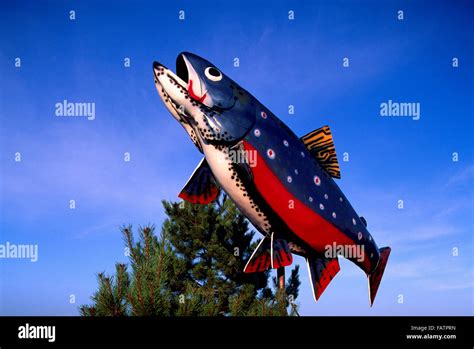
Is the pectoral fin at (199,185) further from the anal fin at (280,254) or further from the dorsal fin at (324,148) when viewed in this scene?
the dorsal fin at (324,148)

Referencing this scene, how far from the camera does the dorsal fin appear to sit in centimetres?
930

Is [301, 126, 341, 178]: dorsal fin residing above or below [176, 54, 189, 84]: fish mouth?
below

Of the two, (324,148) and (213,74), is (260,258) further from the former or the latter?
(213,74)

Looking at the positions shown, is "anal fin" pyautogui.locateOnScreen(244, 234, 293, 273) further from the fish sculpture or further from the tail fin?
the tail fin

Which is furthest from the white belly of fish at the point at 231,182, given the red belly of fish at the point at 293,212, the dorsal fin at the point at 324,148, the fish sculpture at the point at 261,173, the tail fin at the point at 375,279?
the tail fin at the point at 375,279

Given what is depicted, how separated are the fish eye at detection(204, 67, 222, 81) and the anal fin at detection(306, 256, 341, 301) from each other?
12.5 ft

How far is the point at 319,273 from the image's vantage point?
28.8 ft

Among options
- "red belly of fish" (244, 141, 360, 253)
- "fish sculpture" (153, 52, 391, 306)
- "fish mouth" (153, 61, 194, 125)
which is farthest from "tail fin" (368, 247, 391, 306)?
"fish mouth" (153, 61, 194, 125)

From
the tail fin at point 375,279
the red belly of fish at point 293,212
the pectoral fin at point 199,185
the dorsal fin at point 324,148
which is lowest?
the tail fin at point 375,279

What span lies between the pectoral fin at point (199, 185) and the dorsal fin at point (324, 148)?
6.98 feet

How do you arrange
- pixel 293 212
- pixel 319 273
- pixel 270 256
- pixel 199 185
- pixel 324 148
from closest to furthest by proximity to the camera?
pixel 293 212 < pixel 270 256 < pixel 199 185 < pixel 319 273 < pixel 324 148

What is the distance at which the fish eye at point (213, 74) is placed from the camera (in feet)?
25.3

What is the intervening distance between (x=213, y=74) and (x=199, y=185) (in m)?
2.14

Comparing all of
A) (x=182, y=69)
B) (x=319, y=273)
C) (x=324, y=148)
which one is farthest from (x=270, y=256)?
(x=182, y=69)
